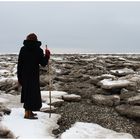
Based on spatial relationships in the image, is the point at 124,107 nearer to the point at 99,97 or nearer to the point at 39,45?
the point at 99,97

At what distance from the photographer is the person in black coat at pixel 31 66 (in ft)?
30.5

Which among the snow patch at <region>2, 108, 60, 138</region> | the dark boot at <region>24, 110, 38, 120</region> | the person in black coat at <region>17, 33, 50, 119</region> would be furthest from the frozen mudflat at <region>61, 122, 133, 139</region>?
the person in black coat at <region>17, 33, 50, 119</region>

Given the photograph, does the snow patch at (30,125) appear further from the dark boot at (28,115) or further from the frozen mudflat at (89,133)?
the frozen mudflat at (89,133)

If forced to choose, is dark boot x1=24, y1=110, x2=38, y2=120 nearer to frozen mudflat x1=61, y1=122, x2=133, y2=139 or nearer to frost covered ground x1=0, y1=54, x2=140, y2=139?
frost covered ground x1=0, y1=54, x2=140, y2=139

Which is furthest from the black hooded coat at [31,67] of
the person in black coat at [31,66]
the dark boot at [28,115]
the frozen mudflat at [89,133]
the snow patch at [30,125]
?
the frozen mudflat at [89,133]

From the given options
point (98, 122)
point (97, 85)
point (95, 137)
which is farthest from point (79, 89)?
point (95, 137)

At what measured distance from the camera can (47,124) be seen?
8727 millimetres

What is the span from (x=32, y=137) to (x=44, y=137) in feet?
0.78

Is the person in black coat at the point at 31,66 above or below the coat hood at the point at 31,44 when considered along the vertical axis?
below

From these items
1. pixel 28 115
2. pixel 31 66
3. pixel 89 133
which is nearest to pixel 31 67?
pixel 31 66

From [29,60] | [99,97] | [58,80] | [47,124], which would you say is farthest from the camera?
[58,80]

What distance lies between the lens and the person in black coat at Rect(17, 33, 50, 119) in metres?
9.30

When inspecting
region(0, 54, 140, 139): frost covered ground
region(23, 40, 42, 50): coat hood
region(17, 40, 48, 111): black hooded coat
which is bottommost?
region(0, 54, 140, 139): frost covered ground

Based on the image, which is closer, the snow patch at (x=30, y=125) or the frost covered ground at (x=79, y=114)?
the snow patch at (x=30, y=125)
